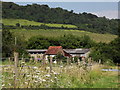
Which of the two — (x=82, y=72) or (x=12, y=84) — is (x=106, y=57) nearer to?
(x=82, y=72)

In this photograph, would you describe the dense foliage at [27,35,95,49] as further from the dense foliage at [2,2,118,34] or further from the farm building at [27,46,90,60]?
the dense foliage at [2,2,118,34]

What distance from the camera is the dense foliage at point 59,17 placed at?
127750 mm

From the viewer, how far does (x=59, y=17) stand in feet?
468

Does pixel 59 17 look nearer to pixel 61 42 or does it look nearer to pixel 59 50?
pixel 61 42

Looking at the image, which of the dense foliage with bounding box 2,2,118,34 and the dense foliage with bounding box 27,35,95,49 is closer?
the dense foliage with bounding box 27,35,95,49

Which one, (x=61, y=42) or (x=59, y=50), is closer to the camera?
(x=59, y=50)

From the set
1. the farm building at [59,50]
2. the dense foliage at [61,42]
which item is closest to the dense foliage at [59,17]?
the dense foliage at [61,42]

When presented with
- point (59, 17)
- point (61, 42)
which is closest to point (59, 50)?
point (61, 42)

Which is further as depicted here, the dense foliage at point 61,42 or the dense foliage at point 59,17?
the dense foliage at point 59,17

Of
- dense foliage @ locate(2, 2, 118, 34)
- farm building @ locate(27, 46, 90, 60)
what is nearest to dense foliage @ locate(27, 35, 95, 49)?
farm building @ locate(27, 46, 90, 60)

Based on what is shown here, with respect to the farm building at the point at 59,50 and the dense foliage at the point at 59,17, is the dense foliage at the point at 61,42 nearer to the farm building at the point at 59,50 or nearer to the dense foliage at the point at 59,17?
the farm building at the point at 59,50

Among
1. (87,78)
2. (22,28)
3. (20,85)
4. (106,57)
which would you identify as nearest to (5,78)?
(20,85)

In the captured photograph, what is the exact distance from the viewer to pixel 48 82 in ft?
27.2

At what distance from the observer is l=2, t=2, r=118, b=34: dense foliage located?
127750mm
